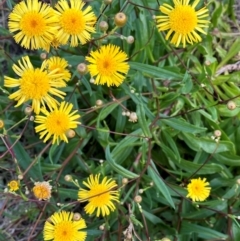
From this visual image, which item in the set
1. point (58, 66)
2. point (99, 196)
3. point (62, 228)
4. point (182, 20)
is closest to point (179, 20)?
point (182, 20)

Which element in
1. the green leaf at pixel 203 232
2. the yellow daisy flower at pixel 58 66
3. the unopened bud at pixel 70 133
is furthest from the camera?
the green leaf at pixel 203 232

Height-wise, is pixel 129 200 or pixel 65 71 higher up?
pixel 65 71

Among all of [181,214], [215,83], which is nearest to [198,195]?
[181,214]

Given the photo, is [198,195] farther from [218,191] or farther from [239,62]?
[239,62]

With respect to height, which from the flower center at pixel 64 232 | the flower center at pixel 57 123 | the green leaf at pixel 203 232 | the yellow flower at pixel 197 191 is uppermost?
the flower center at pixel 57 123

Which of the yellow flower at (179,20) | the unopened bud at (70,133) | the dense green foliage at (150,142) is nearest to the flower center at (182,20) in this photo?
the yellow flower at (179,20)

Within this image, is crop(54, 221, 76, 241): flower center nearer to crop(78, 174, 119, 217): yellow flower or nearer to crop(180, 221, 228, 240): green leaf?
crop(78, 174, 119, 217): yellow flower

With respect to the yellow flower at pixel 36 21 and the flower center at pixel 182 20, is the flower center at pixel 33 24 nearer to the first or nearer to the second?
the yellow flower at pixel 36 21
